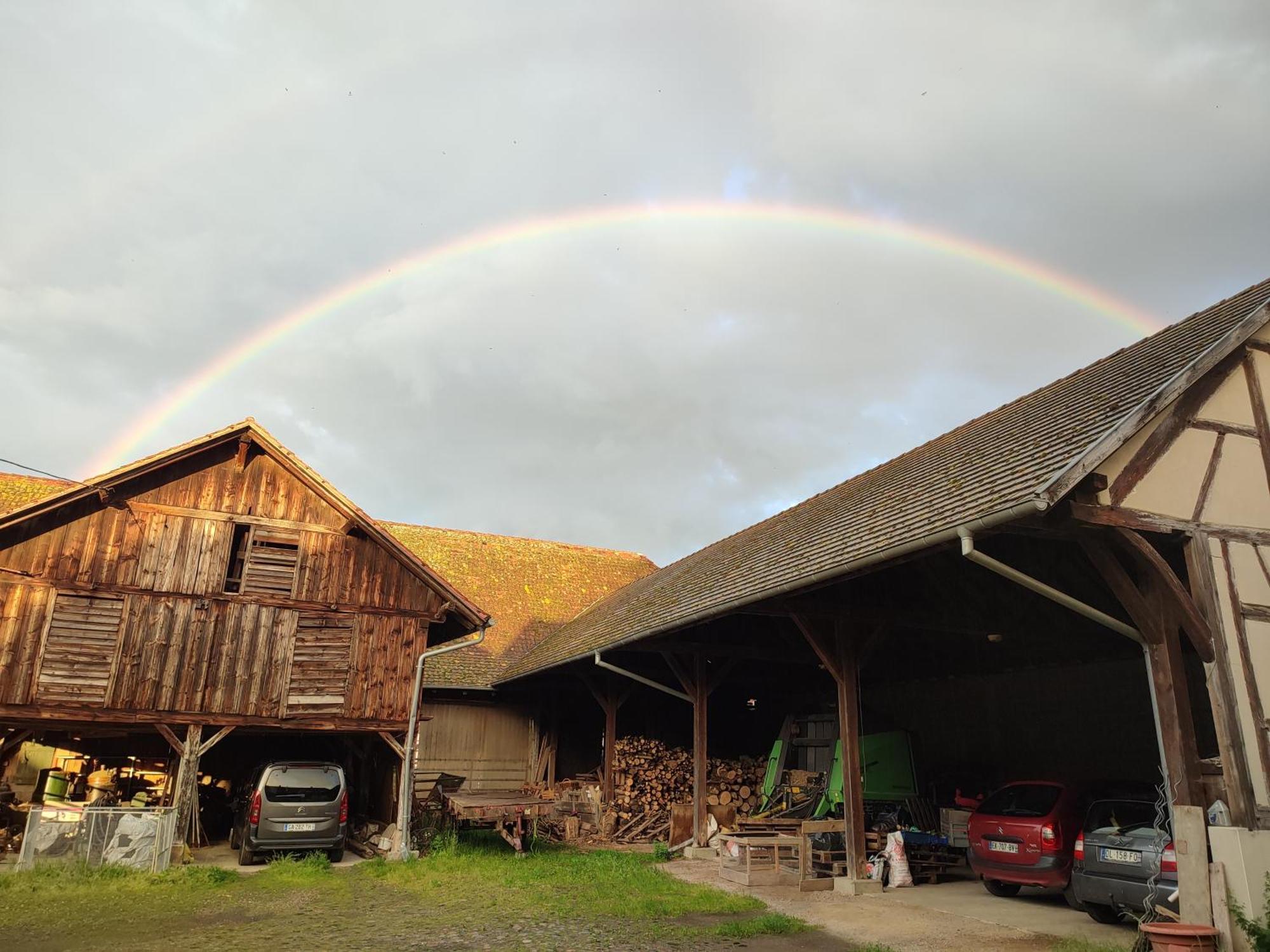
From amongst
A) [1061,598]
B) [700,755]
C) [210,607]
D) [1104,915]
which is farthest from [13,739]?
[1104,915]

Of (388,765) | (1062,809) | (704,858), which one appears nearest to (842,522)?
(1062,809)

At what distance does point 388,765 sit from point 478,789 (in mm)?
4681

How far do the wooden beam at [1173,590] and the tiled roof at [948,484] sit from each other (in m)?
0.88

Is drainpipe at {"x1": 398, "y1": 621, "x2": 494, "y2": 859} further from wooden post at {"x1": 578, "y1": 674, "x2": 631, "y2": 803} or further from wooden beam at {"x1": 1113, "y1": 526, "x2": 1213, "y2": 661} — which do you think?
wooden beam at {"x1": 1113, "y1": 526, "x2": 1213, "y2": 661}

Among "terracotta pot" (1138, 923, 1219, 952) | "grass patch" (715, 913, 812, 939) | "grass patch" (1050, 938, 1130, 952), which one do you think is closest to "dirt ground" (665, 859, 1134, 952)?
"grass patch" (1050, 938, 1130, 952)

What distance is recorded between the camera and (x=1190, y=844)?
6918mm

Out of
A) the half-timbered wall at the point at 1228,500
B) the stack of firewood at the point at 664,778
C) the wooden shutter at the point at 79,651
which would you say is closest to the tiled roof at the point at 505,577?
the stack of firewood at the point at 664,778

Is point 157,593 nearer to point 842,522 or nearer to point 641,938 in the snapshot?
point 641,938

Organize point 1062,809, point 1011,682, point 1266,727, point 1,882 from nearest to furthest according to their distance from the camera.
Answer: point 1266,727 < point 1062,809 < point 1,882 < point 1011,682

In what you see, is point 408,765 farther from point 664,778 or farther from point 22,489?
point 22,489

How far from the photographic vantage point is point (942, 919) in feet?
29.0

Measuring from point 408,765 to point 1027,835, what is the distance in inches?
379

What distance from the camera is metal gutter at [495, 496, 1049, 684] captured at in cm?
678

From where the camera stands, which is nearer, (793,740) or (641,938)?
(641,938)
